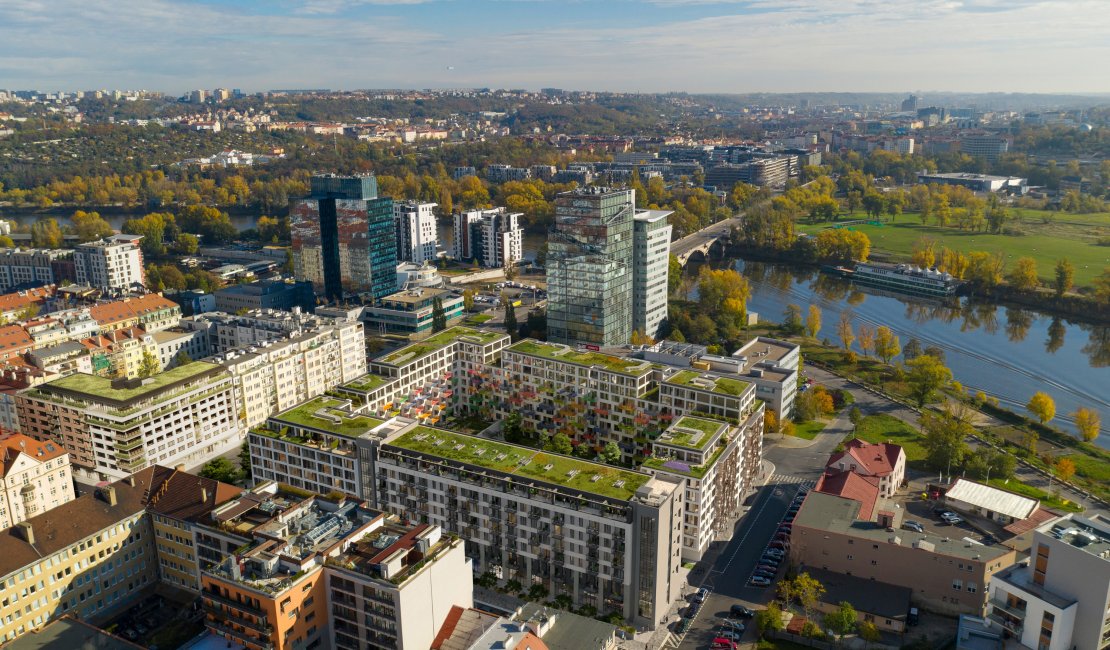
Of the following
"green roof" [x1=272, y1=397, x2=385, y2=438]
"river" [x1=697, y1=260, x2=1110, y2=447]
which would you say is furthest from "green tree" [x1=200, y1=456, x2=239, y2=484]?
"river" [x1=697, y1=260, x2=1110, y2=447]

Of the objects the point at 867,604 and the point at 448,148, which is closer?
the point at 867,604

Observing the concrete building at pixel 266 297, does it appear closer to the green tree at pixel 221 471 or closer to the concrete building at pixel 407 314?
the concrete building at pixel 407 314

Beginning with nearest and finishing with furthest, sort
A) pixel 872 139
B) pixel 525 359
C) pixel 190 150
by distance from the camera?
pixel 525 359 → pixel 190 150 → pixel 872 139

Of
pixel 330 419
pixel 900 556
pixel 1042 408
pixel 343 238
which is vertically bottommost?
pixel 1042 408

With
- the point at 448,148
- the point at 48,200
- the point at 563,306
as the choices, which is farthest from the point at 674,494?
the point at 448,148

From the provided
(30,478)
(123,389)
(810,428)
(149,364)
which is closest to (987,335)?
(810,428)

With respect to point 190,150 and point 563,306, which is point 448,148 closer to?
point 190,150

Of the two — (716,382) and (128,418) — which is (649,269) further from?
(128,418)
